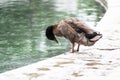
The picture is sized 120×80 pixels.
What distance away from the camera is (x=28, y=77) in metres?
6.45

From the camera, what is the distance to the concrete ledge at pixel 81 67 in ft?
21.2

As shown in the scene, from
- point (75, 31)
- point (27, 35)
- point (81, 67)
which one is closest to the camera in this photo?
point (81, 67)

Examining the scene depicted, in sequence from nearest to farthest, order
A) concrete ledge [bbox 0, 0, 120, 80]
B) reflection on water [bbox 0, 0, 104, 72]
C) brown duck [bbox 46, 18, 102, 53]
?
concrete ledge [bbox 0, 0, 120, 80] → brown duck [bbox 46, 18, 102, 53] → reflection on water [bbox 0, 0, 104, 72]

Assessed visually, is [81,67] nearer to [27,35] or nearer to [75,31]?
[75,31]

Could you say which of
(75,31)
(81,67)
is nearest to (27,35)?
(75,31)

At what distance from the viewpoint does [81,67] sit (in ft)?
23.2

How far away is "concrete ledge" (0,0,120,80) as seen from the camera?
6.46 meters

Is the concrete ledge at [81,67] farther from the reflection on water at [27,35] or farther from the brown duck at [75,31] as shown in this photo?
the reflection on water at [27,35]

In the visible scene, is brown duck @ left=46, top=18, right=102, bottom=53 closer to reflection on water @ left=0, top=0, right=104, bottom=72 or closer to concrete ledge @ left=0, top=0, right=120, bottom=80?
concrete ledge @ left=0, top=0, right=120, bottom=80

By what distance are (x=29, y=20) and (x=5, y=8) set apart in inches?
189

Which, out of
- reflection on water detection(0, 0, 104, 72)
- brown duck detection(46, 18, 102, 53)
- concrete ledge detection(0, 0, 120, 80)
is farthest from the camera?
reflection on water detection(0, 0, 104, 72)

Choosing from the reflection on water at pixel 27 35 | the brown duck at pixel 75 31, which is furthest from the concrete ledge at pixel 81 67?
the reflection on water at pixel 27 35

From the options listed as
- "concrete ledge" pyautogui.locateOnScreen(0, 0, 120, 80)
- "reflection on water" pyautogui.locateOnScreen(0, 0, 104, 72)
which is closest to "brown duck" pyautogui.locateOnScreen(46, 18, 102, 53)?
"concrete ledge" pyautogui.locateOnScreen(0, 0, 120, 80)

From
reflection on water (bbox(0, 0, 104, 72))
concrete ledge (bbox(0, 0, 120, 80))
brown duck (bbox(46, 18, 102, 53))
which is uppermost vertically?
brown duck (bbox(46, 18, 102, 53))
